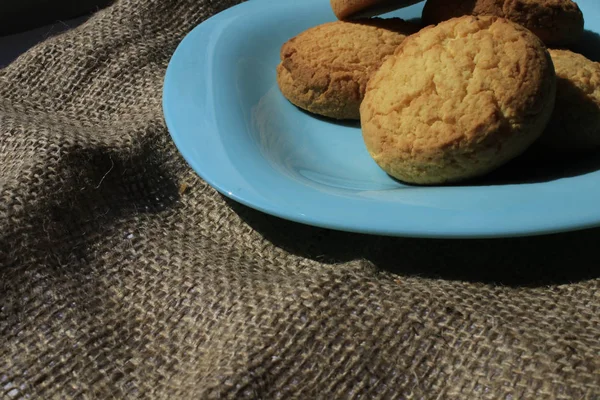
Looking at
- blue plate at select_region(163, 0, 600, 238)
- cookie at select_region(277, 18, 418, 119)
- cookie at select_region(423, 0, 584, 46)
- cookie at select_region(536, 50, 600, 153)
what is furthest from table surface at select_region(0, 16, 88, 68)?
cookie at select_region(536, 50, 600, 153)

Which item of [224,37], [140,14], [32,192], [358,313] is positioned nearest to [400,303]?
[358,313]

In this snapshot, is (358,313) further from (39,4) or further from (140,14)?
(39,4)

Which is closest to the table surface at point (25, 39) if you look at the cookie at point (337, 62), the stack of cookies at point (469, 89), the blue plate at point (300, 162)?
the blue plate at point (300, 162)

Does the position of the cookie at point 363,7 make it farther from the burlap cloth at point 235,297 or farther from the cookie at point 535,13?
the burlap cloth at point 235,297

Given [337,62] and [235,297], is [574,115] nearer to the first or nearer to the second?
[337,62]

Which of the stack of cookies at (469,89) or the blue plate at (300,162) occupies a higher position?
the stack of cookies at (469,89)

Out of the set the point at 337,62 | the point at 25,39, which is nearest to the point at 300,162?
the point at 337,62
